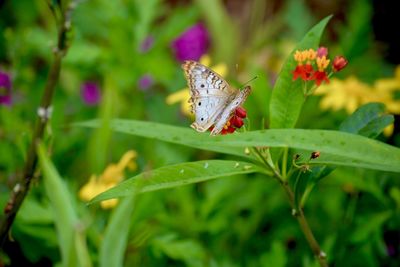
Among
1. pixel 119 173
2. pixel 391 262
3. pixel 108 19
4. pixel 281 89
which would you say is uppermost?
pixel 108 19

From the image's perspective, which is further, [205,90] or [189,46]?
[189,46]

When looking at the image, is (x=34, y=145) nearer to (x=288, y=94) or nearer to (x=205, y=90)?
(x=205, y=90)

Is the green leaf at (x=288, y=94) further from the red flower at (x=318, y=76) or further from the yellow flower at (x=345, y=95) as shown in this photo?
the yellow flower at (x=345, y=95)

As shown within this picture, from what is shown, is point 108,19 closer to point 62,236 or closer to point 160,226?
point 160,226

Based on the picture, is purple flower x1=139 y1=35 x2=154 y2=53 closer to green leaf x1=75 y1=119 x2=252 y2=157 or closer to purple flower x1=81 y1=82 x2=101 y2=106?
purple flower x1=81 y1=82 x2=101 y2=106

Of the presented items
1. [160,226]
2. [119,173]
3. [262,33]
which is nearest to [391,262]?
[160,226]

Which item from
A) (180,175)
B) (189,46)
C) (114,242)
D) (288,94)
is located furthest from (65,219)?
(189,46)
